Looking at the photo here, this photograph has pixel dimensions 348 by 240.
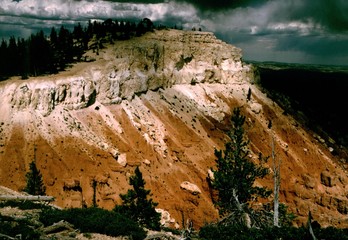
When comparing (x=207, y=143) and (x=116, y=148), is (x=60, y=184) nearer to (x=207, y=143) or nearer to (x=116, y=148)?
(x=116, y=148)

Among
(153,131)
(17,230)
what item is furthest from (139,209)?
(153,131)

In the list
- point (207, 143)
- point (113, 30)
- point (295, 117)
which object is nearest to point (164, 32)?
point (113, 30)

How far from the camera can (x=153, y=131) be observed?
6556 cm

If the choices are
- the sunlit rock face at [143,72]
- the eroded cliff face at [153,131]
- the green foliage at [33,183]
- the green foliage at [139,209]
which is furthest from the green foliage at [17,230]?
the sunlit rock face at [143,72]

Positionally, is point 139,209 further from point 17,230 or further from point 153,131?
point 153,131

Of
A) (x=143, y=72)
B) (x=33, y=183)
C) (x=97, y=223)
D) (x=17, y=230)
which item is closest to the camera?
(x=17, y=230)

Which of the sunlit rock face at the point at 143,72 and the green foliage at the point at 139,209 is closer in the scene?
the green foliage at the point at 139,209

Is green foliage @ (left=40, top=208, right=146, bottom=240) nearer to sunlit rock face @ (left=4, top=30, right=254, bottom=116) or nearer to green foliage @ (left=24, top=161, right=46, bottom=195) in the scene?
green foliage @ (left=24, top=161, right=46, bottom=195)

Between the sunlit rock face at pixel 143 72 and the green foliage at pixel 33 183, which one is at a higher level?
the sunlit rock face at pixel 143 72

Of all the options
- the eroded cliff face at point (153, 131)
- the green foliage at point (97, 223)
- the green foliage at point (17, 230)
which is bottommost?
the eroded cliff face at point (153, 131)

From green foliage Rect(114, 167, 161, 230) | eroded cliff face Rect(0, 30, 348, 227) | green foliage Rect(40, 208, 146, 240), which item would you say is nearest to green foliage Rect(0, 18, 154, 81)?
eroded cliff face Rect(0, 30, 348, 227)

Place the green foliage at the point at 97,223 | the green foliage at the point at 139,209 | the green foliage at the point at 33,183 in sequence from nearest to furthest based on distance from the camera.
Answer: the green foliage at the point at 97,223, the green foliage at the point at 139,209, the green foliage at the point at 33,183

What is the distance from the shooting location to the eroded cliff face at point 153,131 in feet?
168

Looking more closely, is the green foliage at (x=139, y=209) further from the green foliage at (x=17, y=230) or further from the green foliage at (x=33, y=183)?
the green foliage at (x=17, y=230)
